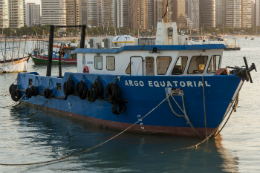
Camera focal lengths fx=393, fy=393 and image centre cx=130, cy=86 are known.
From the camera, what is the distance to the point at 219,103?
14.0m

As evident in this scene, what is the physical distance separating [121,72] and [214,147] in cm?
483

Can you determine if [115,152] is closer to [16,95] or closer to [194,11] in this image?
[194,11]

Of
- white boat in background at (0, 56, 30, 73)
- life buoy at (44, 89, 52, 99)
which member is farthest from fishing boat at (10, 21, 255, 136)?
white boat in background at (0, 56, 30, 73)

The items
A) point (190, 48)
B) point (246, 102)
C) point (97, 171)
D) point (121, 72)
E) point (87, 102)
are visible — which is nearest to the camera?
point (97, 171)

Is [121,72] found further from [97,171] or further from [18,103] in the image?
[18,103]

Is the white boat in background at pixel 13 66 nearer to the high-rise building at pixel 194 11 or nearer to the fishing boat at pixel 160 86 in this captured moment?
the high-rise building at pixel 194 11

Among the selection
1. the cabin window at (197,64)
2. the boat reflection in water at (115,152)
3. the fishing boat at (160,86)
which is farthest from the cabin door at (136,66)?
the boat reflection in water at (115,152)

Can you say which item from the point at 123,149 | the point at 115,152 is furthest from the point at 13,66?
the point at 115,152

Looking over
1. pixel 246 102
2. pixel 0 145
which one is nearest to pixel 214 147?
pixel 0 145

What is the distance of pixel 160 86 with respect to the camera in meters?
14.3

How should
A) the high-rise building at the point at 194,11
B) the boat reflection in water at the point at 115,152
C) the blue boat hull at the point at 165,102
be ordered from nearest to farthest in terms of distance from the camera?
the boat reflection in water at the point at 115,152, the blue boat hull at the point at 165,102, the high-rise building at the point at 194,11

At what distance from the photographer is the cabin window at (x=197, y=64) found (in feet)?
51.0

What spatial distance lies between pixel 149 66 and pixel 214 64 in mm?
2743

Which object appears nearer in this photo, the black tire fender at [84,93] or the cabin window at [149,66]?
the cabin window at [149,66]
